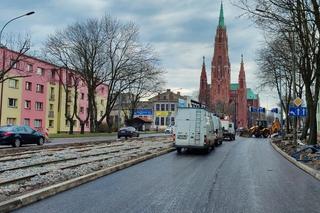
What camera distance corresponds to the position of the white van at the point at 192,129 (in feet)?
87.8

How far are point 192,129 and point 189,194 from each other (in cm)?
1613

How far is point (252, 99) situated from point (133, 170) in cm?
16956

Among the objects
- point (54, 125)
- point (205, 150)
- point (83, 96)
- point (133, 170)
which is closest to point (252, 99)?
point (83, 96)

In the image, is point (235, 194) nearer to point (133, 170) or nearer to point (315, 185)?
point (315, 185)

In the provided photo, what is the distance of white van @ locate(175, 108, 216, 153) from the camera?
1054 inches

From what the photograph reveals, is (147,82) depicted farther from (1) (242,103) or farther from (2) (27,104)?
(1) (242,103)

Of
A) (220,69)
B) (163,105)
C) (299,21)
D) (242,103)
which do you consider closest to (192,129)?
(299,21)

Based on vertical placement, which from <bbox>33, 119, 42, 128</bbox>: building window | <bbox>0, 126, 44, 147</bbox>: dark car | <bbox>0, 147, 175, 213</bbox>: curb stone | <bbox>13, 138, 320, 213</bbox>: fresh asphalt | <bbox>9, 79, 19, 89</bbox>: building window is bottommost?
<bbox>13, 138, 320, 213</bbox>: fresh asphalt

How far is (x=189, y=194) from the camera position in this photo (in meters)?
10.8

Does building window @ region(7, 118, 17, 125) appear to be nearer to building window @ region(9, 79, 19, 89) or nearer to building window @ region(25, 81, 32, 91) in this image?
building window @ region(9, 79, 19, 89)

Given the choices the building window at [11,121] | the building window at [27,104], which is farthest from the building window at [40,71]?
the building window at [11,121]

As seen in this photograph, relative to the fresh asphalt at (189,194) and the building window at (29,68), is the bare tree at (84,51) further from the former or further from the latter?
the fresh asphalt at (189,194)

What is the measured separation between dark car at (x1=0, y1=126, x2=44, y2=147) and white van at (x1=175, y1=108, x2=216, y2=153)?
1084cm

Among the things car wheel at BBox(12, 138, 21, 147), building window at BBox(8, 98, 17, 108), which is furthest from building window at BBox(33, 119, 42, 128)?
car wheel at BBox(12, 138, 21, 147)
